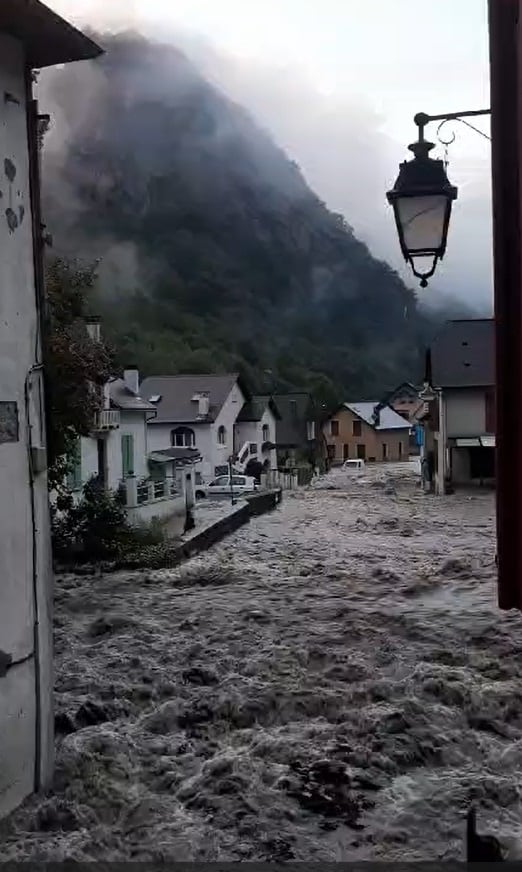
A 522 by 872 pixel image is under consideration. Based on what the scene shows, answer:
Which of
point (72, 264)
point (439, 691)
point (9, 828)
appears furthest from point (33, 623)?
point (72, 264)

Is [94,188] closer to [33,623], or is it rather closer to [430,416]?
[430,416]

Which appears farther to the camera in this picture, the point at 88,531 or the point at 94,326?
the point at 94,326

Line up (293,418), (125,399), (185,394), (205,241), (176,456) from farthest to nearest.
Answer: (205,241), (293,418), (185,394), (176,456), (125,399)

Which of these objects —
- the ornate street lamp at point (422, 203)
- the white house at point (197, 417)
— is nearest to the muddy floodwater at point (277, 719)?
the ornate street lamp at point (422, 203)

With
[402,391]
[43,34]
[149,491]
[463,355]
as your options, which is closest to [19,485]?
[43,34]

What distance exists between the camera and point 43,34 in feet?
15.8

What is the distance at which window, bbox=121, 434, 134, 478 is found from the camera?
21733mm

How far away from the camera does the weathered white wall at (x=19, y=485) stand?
4.64 meters

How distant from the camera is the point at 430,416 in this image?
31969mm

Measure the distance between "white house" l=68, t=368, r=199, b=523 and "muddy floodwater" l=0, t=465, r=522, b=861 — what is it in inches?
131

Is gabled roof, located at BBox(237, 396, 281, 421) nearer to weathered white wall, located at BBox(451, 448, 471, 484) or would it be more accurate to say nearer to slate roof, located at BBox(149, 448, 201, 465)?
slate roof, located at BBox(149, 448, 201, 465)

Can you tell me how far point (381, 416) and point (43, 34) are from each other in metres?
49.7

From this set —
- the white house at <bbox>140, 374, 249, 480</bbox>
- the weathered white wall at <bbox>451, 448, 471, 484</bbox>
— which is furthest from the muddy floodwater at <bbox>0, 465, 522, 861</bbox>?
the white house at <bbox>140, 374, 249, 480</bbox>

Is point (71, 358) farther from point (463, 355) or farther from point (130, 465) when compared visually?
point (463, 355)
